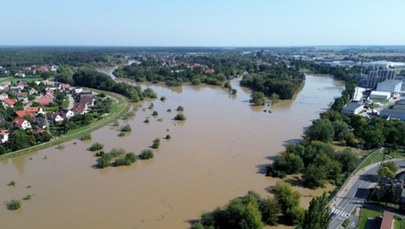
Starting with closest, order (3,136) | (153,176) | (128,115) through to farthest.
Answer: (153,176)
(3,136)
(128,115)

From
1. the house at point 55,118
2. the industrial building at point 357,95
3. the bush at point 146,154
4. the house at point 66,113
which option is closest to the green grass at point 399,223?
the bush at point 146,154

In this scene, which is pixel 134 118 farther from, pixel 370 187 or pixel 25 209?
pixel 370 187

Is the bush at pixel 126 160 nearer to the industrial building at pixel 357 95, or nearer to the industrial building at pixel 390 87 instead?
the industrial building at pixel 357 95

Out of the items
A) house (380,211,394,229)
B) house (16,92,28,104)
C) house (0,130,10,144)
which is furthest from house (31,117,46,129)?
house (380,211,394,229)

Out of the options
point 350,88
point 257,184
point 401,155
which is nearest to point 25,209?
point 257,184

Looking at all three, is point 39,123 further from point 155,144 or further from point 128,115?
point 155,144

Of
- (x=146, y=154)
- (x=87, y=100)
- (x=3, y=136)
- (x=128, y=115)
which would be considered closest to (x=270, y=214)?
(x=146, y=154)
